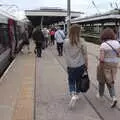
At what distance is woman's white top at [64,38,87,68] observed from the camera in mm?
9912

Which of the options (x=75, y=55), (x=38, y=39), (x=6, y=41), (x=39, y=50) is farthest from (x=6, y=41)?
(x=75, y=55)

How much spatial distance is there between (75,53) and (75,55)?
53 millimetres

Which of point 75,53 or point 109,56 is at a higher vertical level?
point 75,53

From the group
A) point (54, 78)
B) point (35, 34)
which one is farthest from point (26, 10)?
point (54, 78)

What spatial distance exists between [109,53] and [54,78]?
537 centimetres

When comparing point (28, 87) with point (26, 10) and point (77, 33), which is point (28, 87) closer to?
point (77, 33)

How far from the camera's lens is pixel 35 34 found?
26188mm

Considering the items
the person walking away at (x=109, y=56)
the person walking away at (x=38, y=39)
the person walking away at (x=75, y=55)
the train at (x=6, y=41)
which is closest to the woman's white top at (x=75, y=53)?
the person walking away at (x=75, y=55)

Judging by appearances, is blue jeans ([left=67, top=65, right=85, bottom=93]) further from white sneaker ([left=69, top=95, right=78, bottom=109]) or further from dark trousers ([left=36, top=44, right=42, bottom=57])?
dark trousers ([left=36, top=44, right=42, bottom=57])

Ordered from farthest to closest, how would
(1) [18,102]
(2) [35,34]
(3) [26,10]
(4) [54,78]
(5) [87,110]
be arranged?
(3) [26,10], (2) [35,34], (4) [54,78], (1) [18,102], (5) [87,110]

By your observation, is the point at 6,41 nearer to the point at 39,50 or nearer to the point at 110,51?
the point at 39,50

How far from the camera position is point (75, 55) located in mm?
9953

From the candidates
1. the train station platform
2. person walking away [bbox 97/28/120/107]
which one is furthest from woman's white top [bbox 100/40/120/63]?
the train station platform

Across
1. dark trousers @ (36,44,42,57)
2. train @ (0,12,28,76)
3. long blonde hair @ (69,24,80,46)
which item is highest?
long blonde hair @ (69,24,80,46)
